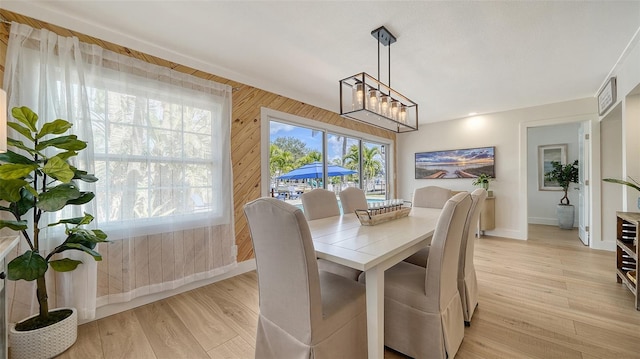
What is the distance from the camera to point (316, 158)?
4.01 m

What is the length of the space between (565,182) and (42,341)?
761cm

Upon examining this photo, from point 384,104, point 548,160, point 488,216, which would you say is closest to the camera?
point 384,104

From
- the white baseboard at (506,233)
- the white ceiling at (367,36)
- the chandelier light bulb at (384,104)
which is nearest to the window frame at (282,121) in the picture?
the white ceiling at (367,36)

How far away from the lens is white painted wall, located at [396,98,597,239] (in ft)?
13.0

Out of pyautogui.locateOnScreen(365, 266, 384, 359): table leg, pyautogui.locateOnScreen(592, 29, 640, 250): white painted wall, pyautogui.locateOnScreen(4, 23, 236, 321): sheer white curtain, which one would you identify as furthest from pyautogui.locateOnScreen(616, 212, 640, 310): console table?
pyautogui.locateOnScreen(4, 23, 236, 321): sheer white curtain

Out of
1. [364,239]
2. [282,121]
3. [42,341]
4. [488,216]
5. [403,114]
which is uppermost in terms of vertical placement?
[282,121]

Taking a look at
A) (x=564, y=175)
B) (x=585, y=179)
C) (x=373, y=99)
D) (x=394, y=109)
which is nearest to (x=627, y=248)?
(x=585, y=179)

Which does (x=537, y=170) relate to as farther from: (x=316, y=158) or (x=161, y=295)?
(x=161, y=295)

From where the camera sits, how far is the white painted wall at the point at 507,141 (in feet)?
13.0

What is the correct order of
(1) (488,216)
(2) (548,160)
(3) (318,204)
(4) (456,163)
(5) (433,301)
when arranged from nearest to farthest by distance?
(5) (433,301), (3) (318,204), (1) (488,216), (4) (456,163), (2) (548,160)

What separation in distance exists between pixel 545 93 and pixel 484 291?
121 inches

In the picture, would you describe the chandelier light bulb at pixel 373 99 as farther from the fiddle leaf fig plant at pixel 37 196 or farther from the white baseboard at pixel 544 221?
the white baseboard at pixel 544 221

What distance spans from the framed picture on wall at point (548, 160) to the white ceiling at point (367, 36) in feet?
9.08

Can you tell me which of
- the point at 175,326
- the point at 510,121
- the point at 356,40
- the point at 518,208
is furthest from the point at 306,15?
the point at 518,208
